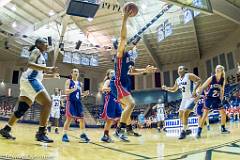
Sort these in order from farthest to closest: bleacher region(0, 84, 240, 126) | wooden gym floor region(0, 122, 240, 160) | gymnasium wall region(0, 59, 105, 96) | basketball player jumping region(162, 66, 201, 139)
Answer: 1. gymnasium wall region(0, 59, 105, 96)
2. bleacher region(0, 84, 240, 126)
3. basketball player jumping region(162, 66, 201, 139)
4. wooden gym floor region(0, 122, 240, 160)

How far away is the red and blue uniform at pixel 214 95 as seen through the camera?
21.5ft

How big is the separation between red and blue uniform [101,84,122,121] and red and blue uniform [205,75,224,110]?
2075 millimetres

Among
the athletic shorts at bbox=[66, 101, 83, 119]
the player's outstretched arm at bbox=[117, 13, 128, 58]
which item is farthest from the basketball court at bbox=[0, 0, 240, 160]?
the player's outstretched arm at bbox=[117, 13, 128, 58]

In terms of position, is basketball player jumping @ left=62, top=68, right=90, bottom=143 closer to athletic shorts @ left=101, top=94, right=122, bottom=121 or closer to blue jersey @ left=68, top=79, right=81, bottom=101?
blue jersey @ left=68, top=79, right=81, bottom=101

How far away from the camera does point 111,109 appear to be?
19.4 feet

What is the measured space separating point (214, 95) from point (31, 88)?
13.4 feet

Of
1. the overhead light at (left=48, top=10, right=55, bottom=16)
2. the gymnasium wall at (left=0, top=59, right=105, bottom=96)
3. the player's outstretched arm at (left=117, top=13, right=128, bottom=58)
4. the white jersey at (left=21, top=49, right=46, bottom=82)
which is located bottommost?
the white jersey at (left=21, top=49, right=46, bottom=82)

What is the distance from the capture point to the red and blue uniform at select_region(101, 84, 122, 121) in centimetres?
587

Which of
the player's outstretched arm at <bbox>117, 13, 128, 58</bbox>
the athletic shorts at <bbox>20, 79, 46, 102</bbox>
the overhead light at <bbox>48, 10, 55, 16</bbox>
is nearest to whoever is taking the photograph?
the player's outstretched arm at <bbox>117, 13, 128, 58</bbox>

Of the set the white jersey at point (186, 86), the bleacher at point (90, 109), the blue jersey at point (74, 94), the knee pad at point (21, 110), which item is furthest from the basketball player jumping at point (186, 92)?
the bleacher at point (90, 109)

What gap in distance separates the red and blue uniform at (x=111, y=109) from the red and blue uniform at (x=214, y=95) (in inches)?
81.7

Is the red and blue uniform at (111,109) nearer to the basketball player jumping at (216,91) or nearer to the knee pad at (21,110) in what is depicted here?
the knee pad at (21,110)

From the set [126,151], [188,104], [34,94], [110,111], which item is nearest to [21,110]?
[34,94]

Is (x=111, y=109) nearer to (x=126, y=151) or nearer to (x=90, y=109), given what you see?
(x=126, y=151)
